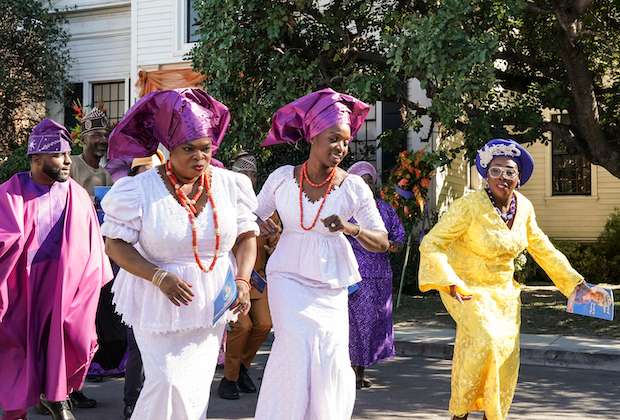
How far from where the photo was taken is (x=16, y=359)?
598cm

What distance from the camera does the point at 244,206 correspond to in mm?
4504

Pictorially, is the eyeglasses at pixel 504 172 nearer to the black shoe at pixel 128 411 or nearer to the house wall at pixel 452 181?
the black shoe at pixel 128 411

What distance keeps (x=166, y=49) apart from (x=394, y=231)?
44.3 feet

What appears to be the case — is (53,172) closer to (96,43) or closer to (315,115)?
(315,115)

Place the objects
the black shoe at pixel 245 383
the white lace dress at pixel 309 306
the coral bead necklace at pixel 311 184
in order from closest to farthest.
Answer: the white lace dress at pixel 309 306, the coral bead necklace at pixel 311 184, the black shoe at pixel 245 383

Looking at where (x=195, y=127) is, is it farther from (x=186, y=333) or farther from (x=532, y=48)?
(x=532, y=48)

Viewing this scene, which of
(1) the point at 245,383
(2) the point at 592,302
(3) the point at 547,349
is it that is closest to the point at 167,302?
(2) the point at 592,302

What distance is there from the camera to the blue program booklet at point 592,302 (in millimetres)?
5777

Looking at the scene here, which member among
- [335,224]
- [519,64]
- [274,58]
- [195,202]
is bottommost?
[335,224]

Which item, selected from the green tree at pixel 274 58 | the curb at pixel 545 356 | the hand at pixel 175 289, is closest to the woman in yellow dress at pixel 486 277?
the hand at pixel 175 289

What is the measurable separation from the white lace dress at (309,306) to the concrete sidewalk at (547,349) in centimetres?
567

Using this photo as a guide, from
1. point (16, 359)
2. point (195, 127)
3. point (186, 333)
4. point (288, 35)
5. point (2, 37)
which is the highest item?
point (2, 37)

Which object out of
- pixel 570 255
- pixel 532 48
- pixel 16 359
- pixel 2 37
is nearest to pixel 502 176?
pixel 16 359

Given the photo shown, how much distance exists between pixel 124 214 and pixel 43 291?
2.34 m
